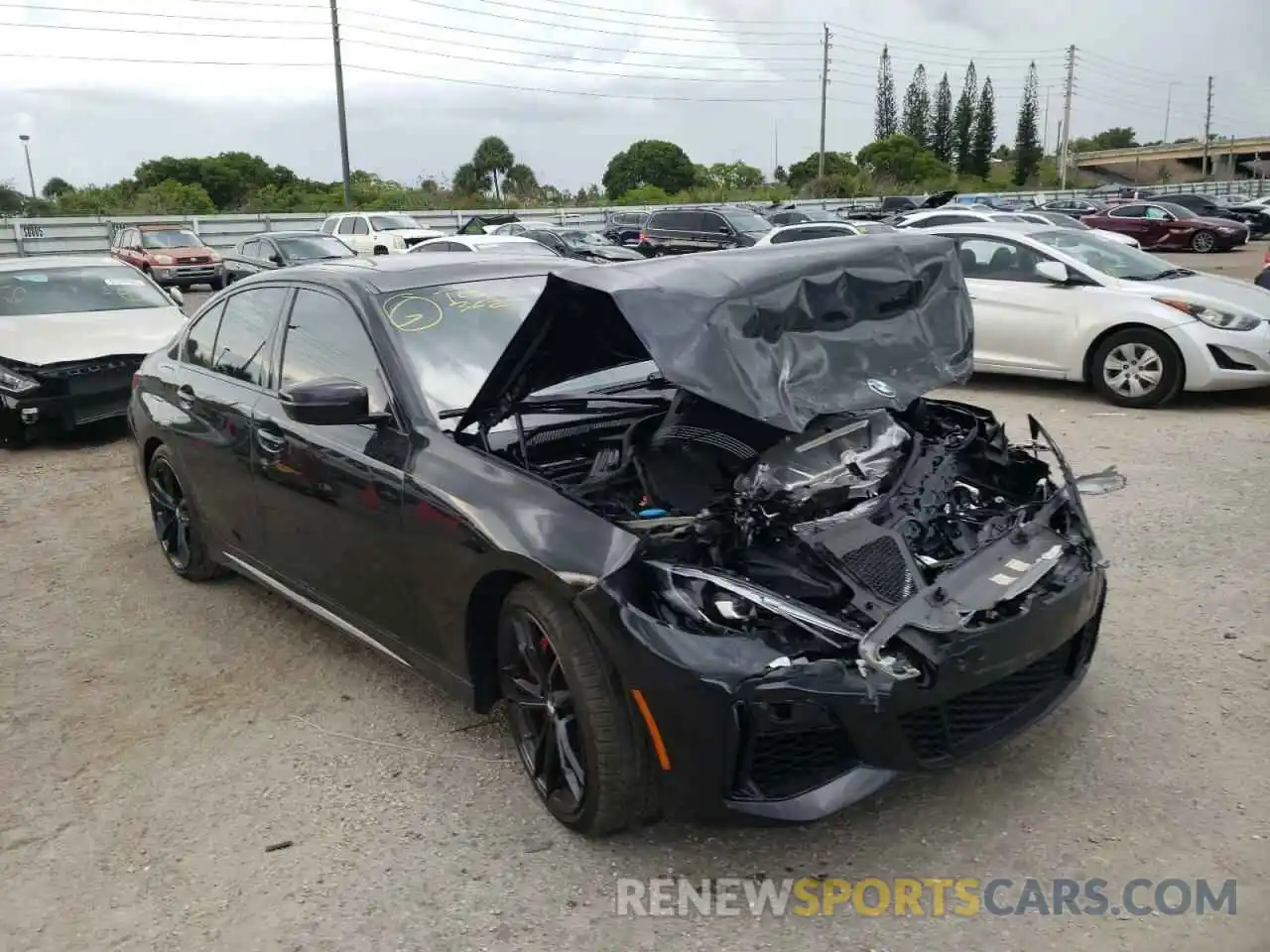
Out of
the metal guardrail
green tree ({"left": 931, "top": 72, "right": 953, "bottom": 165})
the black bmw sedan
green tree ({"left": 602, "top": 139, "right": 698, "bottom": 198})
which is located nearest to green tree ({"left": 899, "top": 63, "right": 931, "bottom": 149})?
green tree ({"left": 931, "top": 72, "right": 953, "bottom": 165})

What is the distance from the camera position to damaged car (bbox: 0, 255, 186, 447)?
864cm

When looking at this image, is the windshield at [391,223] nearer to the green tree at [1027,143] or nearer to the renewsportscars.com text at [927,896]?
the renewsportscars.com text at [927,896]

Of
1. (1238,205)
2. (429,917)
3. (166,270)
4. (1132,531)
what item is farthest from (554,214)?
(429,917)

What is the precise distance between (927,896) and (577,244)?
20456mm

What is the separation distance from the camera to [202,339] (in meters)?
5.21

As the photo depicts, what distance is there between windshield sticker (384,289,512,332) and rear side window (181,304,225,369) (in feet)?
4.76

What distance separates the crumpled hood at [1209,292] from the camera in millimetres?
8672

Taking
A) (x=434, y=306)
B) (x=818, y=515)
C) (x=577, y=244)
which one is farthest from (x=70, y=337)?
(x=577, y=244)

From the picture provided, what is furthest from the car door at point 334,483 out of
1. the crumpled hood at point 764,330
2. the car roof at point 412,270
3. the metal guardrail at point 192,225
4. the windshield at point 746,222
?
the metal guardrail at point 192,225

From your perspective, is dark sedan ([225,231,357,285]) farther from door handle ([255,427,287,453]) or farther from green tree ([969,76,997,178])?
green tree ([969,76,997,178])

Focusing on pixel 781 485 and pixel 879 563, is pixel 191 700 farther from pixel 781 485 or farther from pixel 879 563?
pixel 879 563

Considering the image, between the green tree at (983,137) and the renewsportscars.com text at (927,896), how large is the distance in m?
105

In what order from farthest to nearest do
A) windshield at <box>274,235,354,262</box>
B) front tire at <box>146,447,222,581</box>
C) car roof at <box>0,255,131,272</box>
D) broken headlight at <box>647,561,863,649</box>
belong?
windshield at <box>274,235,354,262</box>, car roof at <box>0,255,131,272</box>, front tire at <box>146,447,222,581</box>, broken headlight at <box>647,561,863,649</box>

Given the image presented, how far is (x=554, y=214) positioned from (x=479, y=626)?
124ft
